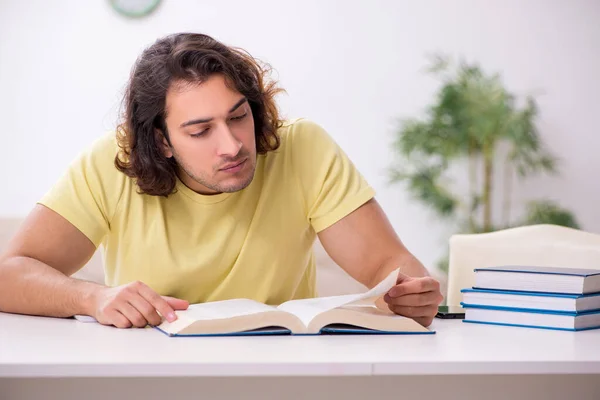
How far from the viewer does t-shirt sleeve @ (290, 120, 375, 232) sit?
1716mm

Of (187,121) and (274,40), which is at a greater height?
(274,40)

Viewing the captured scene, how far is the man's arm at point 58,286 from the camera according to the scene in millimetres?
1233

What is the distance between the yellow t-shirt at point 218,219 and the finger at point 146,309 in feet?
1.40

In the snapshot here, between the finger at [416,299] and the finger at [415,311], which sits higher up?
the finger at [416,299]

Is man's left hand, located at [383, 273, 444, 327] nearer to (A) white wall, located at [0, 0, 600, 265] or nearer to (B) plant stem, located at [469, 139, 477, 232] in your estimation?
(B) plant stem, located at [469, 139, 477, 232]

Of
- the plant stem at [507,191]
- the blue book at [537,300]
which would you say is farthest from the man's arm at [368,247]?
the plant stem at [507,191]

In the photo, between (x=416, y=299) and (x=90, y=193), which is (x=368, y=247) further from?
(x=90, y=193)

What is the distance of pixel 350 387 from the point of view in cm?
107

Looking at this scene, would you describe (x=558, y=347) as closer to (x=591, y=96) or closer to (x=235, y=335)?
(x=235, y=335)

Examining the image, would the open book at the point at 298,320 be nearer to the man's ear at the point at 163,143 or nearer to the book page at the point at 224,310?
the book page at the point at 224,310

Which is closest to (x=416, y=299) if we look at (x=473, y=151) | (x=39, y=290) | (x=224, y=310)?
(x=224, y=310)

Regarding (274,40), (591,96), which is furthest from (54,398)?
(591,96)

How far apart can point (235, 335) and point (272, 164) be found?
700 millimetres

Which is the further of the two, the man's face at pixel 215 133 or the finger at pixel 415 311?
the man's face at pixel 215 133
